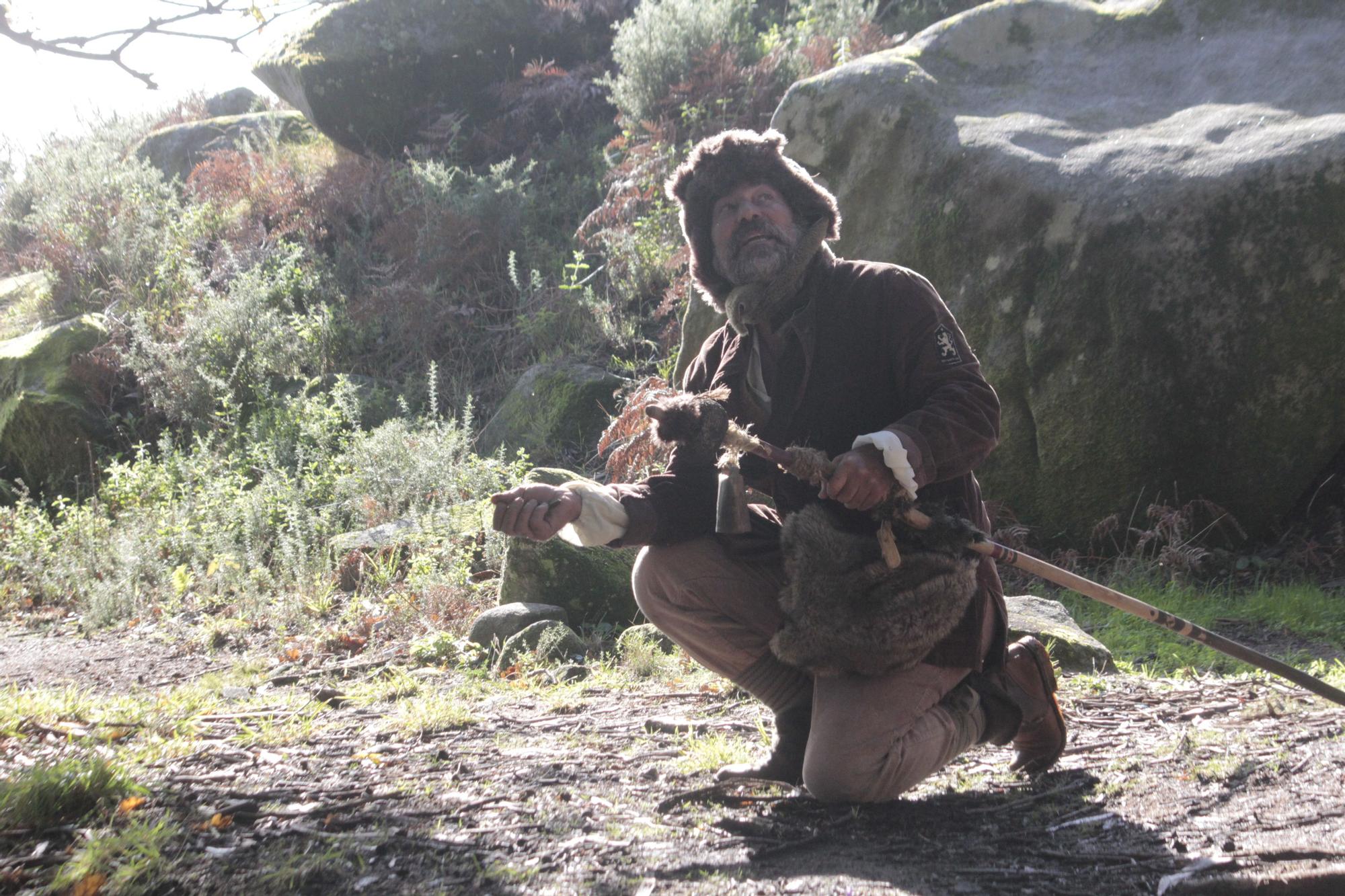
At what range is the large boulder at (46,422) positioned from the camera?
31.9ft

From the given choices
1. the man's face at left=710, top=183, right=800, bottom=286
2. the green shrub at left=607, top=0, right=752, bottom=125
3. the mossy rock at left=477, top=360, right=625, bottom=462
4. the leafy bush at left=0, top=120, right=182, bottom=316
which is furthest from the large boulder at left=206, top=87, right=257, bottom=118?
the man's face at left=710, top=183, right=800, bottom=286

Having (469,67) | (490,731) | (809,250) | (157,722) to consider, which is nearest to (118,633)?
(157,722)

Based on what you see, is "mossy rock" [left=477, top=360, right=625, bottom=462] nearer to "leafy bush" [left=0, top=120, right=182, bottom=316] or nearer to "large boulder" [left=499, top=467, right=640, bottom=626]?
"large boulder" [left=499, top=467, right=640, bottom=626]

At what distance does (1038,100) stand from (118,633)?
6400 mm

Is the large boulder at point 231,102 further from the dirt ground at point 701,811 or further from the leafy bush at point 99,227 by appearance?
the dirt ground at point 701,811

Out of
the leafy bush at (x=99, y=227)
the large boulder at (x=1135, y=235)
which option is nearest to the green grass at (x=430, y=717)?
the large boulder at (x=1135, y=235)

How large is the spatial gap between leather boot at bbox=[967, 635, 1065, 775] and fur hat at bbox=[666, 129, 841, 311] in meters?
1.41

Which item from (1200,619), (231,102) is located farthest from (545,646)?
(231,102)

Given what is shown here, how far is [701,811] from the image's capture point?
2.76 meters

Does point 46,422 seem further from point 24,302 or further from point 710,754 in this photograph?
point 710,754

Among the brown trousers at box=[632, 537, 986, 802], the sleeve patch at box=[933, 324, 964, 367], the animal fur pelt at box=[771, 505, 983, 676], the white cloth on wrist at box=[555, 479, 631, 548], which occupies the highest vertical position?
the sleeve patch at box=[933, 324, 964, 367]

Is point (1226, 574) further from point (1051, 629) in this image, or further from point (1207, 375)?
point (1051, 629)

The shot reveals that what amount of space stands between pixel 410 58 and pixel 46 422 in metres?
5.90

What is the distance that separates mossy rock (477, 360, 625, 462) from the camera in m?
8.02
